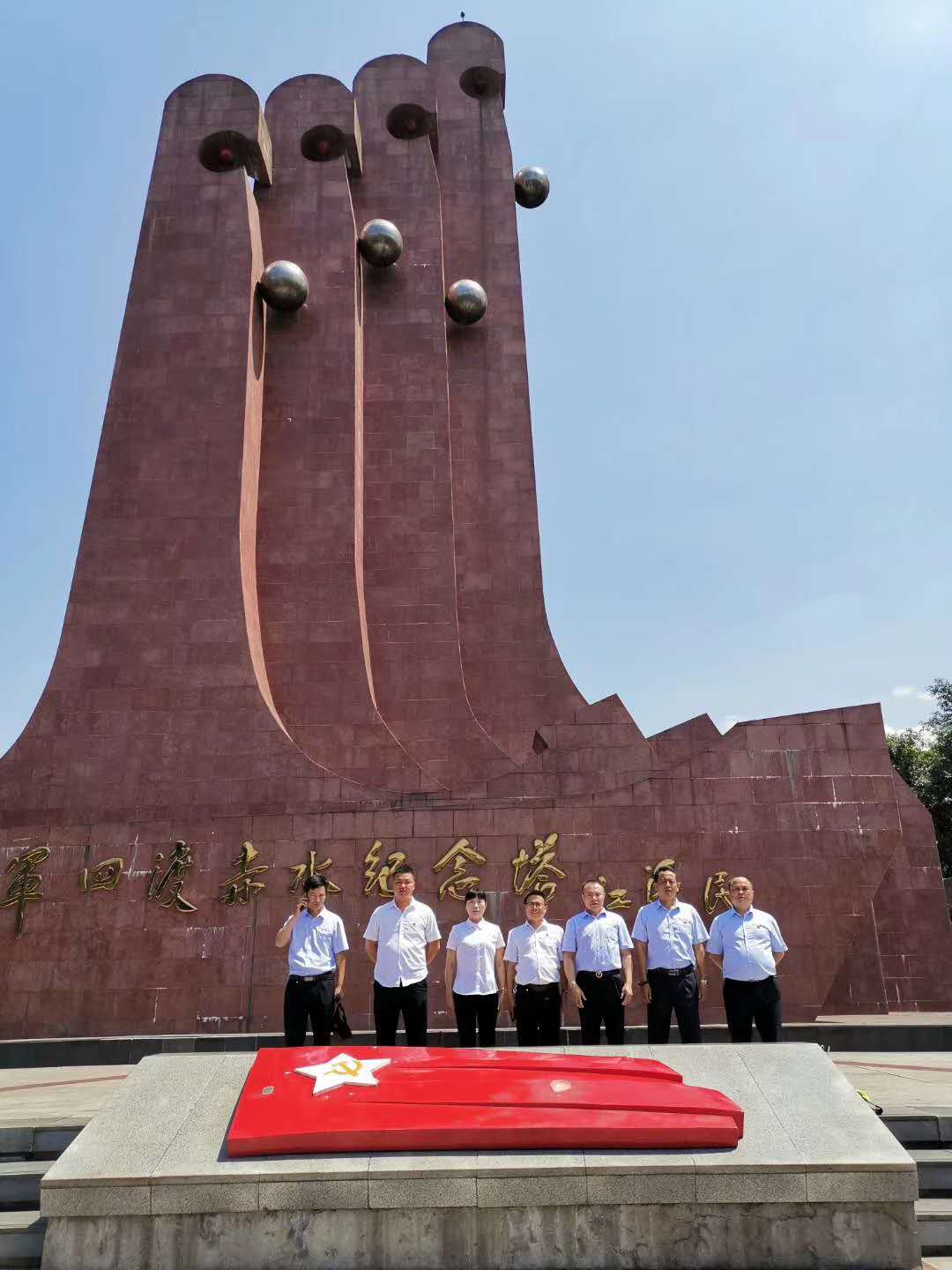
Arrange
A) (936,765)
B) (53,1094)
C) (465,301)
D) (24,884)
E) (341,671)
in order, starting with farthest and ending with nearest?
(936,765), (465,301), (341,671), (24,884), (53,1094)

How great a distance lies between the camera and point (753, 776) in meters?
9.06

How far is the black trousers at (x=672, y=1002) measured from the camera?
5.05m

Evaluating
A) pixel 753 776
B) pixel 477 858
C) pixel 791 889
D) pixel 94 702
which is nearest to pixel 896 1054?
pixel 791 889

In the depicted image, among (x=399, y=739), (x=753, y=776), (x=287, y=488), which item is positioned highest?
(x=287, y=488)

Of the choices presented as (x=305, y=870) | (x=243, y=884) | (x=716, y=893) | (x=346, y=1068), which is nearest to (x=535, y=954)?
(x=346, y=1068)

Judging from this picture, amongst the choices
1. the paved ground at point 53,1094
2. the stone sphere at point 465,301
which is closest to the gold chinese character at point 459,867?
the paved ground at point 53,1094

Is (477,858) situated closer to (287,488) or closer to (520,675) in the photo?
(520,675)

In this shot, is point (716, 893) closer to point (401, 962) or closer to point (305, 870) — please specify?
point (305, 870)

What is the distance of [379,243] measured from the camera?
13875 millimetres

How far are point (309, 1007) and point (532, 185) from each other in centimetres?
1507

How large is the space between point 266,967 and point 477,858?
2.09 m

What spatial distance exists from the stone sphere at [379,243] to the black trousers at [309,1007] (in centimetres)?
1148

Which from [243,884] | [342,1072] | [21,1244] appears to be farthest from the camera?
[243,884]

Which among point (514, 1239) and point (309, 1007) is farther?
point (309, 1007)
